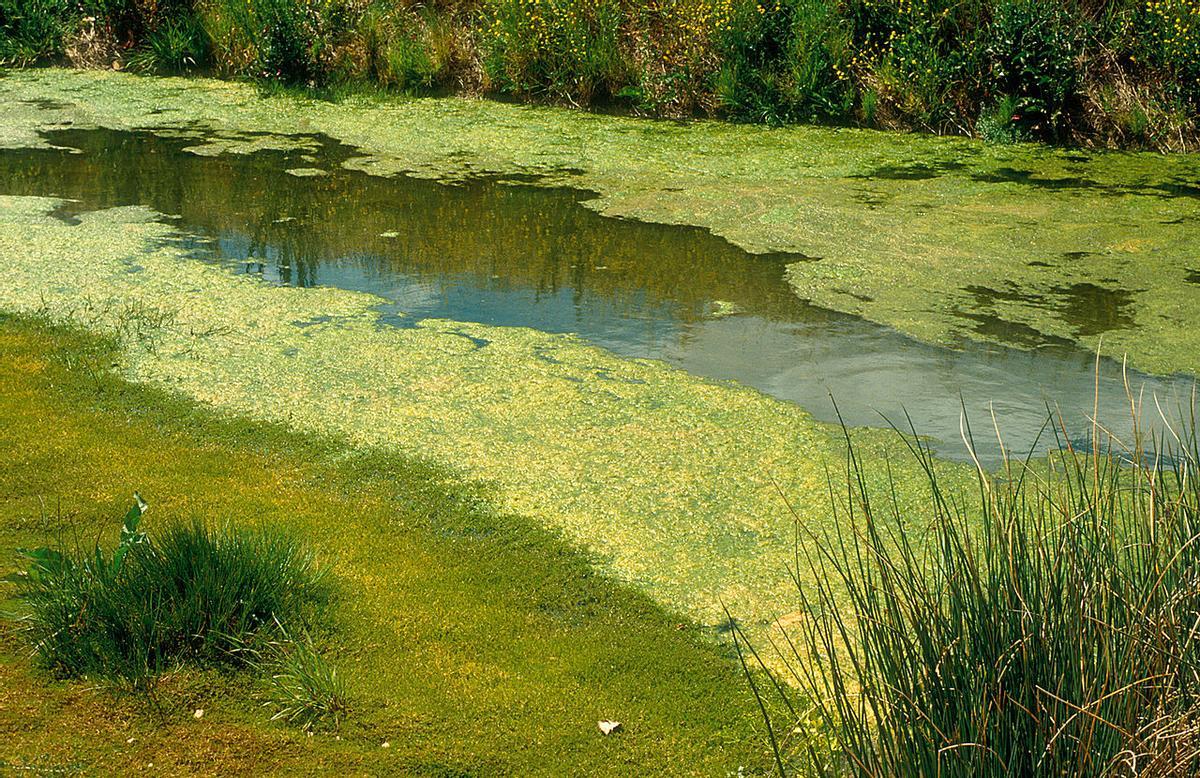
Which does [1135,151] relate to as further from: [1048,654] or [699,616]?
[1048,654]

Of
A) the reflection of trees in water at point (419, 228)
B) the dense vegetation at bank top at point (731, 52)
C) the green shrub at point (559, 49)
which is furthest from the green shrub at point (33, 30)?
the green shrub at point (559, 49)

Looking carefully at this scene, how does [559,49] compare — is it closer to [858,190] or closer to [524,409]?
[858,190]

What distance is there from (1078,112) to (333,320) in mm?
5402

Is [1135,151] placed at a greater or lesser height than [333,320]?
greater

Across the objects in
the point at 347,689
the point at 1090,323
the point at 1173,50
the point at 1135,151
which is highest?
the point at 1173,50

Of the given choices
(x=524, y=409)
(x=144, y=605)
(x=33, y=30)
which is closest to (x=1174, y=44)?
(x=524, y=409)

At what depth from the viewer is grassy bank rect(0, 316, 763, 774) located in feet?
7.13

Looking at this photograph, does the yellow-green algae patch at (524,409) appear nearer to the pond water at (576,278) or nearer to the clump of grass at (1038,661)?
the pond water at (576,278)

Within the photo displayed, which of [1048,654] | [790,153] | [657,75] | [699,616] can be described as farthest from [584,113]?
[1048,654]

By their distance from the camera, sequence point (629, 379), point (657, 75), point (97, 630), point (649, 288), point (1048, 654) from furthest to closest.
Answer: point (657, 75)
point (649, 288)
point (629, 379)
point (97, 630)
point (1048, 654)

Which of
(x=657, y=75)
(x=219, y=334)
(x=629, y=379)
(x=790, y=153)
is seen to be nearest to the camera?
(x=629, y=379)

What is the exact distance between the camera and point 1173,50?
294 inches

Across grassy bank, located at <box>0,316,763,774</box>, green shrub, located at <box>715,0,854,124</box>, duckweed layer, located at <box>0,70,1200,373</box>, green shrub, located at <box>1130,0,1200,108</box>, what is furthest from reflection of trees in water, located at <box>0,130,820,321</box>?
green shrub, located at <box>1130,0,1200,108</box>

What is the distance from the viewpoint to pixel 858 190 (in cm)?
653
